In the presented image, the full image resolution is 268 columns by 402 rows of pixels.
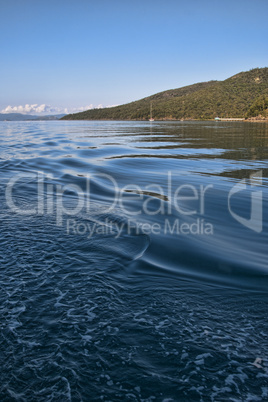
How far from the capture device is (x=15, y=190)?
35.3ft

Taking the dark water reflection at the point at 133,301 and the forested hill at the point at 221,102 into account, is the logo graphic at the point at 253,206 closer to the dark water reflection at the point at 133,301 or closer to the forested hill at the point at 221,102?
the dark water reflection at the point at 133,301

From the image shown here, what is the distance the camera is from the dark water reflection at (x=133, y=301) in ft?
9.07

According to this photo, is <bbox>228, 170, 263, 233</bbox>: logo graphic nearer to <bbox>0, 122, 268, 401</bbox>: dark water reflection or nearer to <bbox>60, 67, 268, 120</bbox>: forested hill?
<bbox>0, 122, 268, 401</bbox>: dark water reflection

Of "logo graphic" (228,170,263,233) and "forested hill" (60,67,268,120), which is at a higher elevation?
"forested hill" (60,67,268,120)

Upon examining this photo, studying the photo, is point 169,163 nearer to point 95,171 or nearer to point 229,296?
point 95,171

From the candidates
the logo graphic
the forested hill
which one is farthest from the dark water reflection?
the forested hill

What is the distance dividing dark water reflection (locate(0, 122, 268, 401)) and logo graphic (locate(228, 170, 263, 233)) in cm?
7

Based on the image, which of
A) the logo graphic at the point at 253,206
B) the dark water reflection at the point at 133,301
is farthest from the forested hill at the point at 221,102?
the dark water reflection at the point at 133,301

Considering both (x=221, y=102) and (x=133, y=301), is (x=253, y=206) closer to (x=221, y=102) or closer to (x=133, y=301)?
(x=133, y=301)

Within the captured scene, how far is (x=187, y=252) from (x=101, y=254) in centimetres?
166

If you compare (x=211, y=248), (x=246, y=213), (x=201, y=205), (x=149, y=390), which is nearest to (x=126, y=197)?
(x=201, y=205)

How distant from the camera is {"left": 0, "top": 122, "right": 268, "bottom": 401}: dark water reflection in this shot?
2764 millimetres

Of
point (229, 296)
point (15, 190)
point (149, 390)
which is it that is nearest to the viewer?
point (149, 390)

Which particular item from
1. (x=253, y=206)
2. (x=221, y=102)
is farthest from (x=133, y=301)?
(x=221, y=102)
